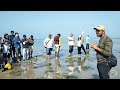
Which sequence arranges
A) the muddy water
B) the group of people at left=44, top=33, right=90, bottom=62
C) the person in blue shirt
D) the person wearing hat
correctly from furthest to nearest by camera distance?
the group of people at left=44, top=33, right=90, bottom=62
the person in blue shirt
the muddy water
the person wearing hat

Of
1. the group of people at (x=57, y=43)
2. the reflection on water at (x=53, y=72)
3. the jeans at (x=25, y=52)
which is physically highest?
the group of people at (x=57, y=43)

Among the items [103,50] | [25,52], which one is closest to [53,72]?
[25,52]

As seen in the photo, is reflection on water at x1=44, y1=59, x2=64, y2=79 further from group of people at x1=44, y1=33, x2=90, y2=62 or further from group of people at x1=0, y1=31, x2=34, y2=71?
group of people at x1=0, y1=31, x2=34, y2=71

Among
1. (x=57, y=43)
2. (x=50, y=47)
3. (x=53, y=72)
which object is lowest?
(x=53, y=72)

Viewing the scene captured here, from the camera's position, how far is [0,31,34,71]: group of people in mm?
7898

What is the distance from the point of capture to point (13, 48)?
29.4 feet

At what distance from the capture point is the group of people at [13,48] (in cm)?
790

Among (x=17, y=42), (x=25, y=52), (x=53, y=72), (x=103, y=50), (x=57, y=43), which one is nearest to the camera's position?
(x=103, y=50)

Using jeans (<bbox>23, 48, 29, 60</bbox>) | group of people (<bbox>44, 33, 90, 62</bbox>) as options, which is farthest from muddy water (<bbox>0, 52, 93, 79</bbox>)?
group of people (<bbox>44, 33, 90, 62</bbox>)

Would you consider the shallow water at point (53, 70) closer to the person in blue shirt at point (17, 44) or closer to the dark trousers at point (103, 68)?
the person in blue shirt at point (17, 44)

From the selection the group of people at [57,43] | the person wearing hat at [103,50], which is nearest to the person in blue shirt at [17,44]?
the group of people at [57,43]

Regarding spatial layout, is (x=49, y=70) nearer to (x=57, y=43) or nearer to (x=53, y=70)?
(x=53, y=70)
